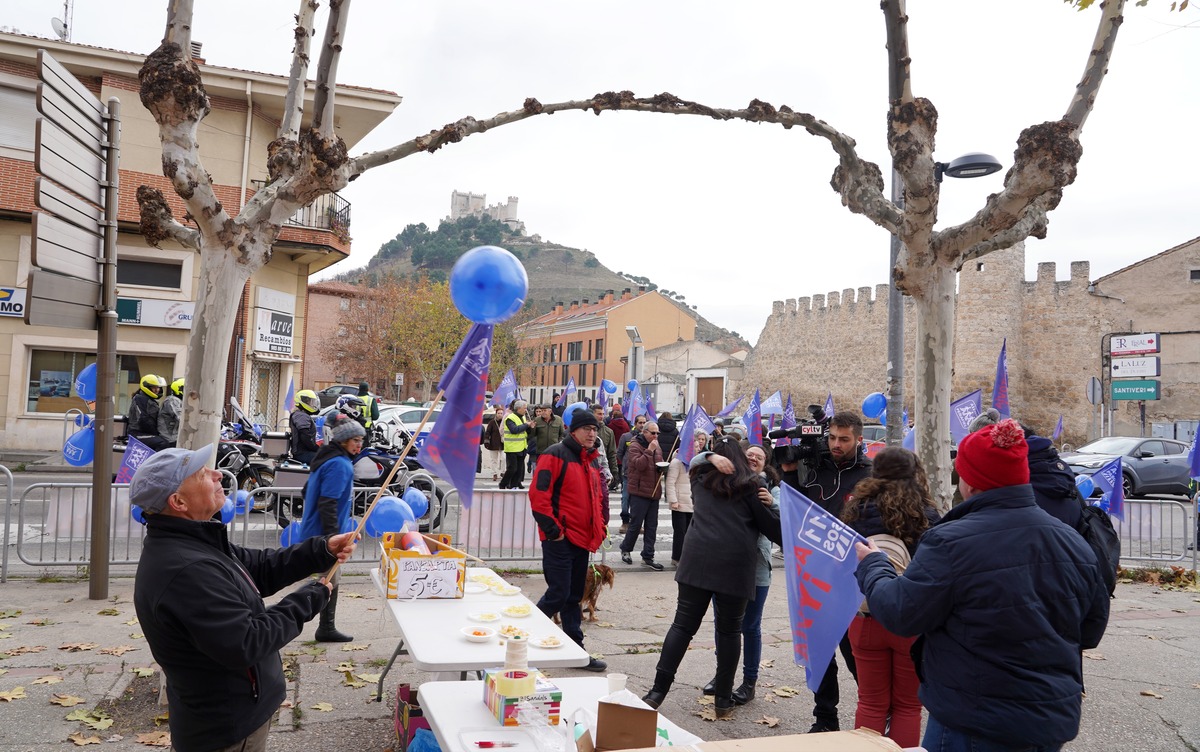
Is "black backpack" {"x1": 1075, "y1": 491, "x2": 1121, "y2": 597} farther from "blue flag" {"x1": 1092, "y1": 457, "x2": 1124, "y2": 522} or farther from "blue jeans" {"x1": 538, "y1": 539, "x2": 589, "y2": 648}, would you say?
"blue flag" {"x1": 1092, "y1": 457, "x2": 1124, "y2": 522}

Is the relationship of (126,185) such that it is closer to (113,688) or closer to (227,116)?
(227,116)

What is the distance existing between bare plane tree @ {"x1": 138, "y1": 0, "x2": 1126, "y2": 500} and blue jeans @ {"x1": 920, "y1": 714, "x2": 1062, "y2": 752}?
312 cm

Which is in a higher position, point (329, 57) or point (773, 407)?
point (329, 57)

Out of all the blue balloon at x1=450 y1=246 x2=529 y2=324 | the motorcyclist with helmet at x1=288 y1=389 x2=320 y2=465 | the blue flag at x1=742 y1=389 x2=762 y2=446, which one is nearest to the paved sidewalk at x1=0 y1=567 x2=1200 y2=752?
the blue balloon at x1=450 y1=246 x2=529 y2=324

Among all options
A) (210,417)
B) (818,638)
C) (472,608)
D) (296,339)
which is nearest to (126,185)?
(296,339)

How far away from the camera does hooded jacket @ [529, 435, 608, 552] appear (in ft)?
20.4

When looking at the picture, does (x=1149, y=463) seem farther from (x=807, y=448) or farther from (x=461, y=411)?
(x=461, y=411)

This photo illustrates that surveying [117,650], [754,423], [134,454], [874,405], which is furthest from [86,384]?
[874,405]

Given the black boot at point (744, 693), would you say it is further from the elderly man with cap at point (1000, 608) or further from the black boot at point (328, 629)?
the black boot at point (328, 629)

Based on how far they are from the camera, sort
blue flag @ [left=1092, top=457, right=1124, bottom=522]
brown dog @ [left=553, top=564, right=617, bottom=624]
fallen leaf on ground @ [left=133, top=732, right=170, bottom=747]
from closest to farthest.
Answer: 1. fallen leaf on ground @ [left=133, top=732, right=170, bottom=747]
2. brown dog @ [left=553, top=564, right=617, bottom=624]
3. blue flag @ [left=1092, top=457, right=1124, bottom=522]

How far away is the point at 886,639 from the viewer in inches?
164

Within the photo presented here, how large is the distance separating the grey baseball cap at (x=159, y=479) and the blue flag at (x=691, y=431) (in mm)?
8231

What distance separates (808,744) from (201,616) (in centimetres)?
189

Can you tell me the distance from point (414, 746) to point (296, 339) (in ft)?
80.9
